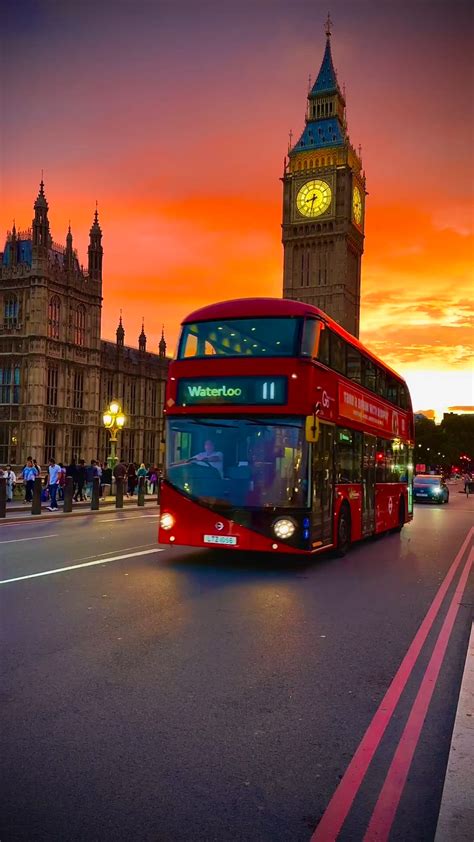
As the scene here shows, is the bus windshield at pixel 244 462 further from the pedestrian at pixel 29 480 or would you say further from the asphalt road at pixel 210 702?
the pedestrian at pixel 29 480

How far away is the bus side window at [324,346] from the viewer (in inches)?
442

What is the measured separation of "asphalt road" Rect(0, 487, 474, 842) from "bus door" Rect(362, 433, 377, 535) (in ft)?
14.2

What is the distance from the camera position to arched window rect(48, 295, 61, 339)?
4741 cm

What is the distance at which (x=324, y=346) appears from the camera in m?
11.5

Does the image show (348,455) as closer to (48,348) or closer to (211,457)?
(211,457)

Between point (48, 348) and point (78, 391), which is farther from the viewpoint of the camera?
point (78, 391)

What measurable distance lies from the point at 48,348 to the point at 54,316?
2361 mm

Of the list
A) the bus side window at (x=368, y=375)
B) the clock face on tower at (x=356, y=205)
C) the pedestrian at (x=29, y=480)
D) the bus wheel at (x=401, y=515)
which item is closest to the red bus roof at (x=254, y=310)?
the bus side window at (x=368, y=375)

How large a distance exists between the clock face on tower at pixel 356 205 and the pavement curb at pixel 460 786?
98106mm

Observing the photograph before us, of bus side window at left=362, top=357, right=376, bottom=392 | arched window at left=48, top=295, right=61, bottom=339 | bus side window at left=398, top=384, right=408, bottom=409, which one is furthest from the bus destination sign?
arched window at left=48, top=295, right=61, bottom=339

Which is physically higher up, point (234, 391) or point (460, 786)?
point (234, 391)

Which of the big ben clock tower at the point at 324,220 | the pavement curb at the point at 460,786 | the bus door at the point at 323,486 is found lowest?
the pavement curb at the point at 460,786

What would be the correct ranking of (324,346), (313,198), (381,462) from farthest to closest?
1. (313,198)
2. (381,462)
3. (324,346)

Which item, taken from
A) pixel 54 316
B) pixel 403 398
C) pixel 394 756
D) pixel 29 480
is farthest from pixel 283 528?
pixel 54 316
